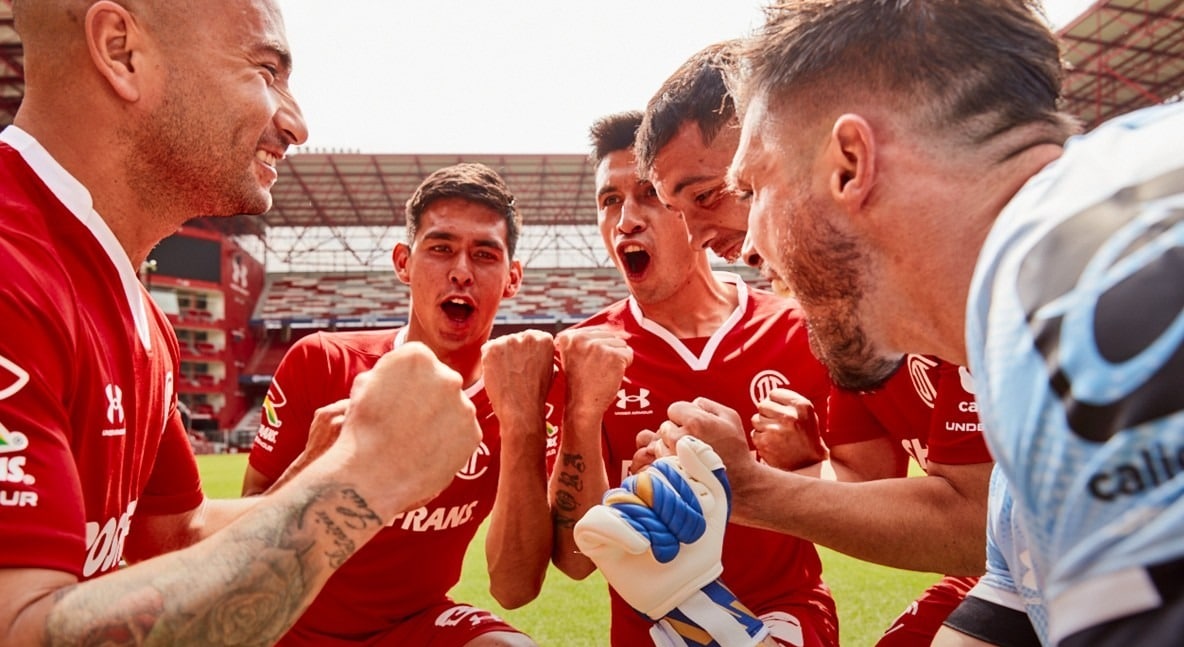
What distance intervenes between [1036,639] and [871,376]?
2.46ft

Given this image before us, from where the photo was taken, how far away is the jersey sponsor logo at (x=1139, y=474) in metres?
0.73

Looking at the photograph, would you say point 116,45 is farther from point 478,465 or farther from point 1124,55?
point 1124,55

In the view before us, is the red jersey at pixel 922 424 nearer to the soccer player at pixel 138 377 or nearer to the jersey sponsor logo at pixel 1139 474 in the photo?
the soccer player at pixel 138 377

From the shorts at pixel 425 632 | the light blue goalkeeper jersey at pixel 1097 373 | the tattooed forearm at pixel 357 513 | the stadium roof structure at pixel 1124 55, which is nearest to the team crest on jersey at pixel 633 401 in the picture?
the shorts at pixel 425 632

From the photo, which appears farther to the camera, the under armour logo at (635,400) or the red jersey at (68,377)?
the under armour logo at (635,400)

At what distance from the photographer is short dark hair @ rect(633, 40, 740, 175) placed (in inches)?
130

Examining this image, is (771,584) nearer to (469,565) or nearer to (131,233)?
(131,233)

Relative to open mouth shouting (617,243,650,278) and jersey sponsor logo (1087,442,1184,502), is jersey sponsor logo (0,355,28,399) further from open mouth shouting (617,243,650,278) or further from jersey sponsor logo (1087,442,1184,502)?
open mouth shouting (617,243,650,278)

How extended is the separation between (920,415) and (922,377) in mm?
190

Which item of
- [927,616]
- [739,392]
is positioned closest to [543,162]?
[739,392]

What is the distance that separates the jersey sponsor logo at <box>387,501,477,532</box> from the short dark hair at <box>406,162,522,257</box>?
4.59 feet

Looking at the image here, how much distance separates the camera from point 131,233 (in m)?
2.23

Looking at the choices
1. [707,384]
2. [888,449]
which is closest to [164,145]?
[707,384]

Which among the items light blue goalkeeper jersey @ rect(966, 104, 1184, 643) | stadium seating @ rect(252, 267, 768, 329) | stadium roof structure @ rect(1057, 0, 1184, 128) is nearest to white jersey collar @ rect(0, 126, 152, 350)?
light blue goalkeeper jersey @ rect(966, 104, 1184, 643)
